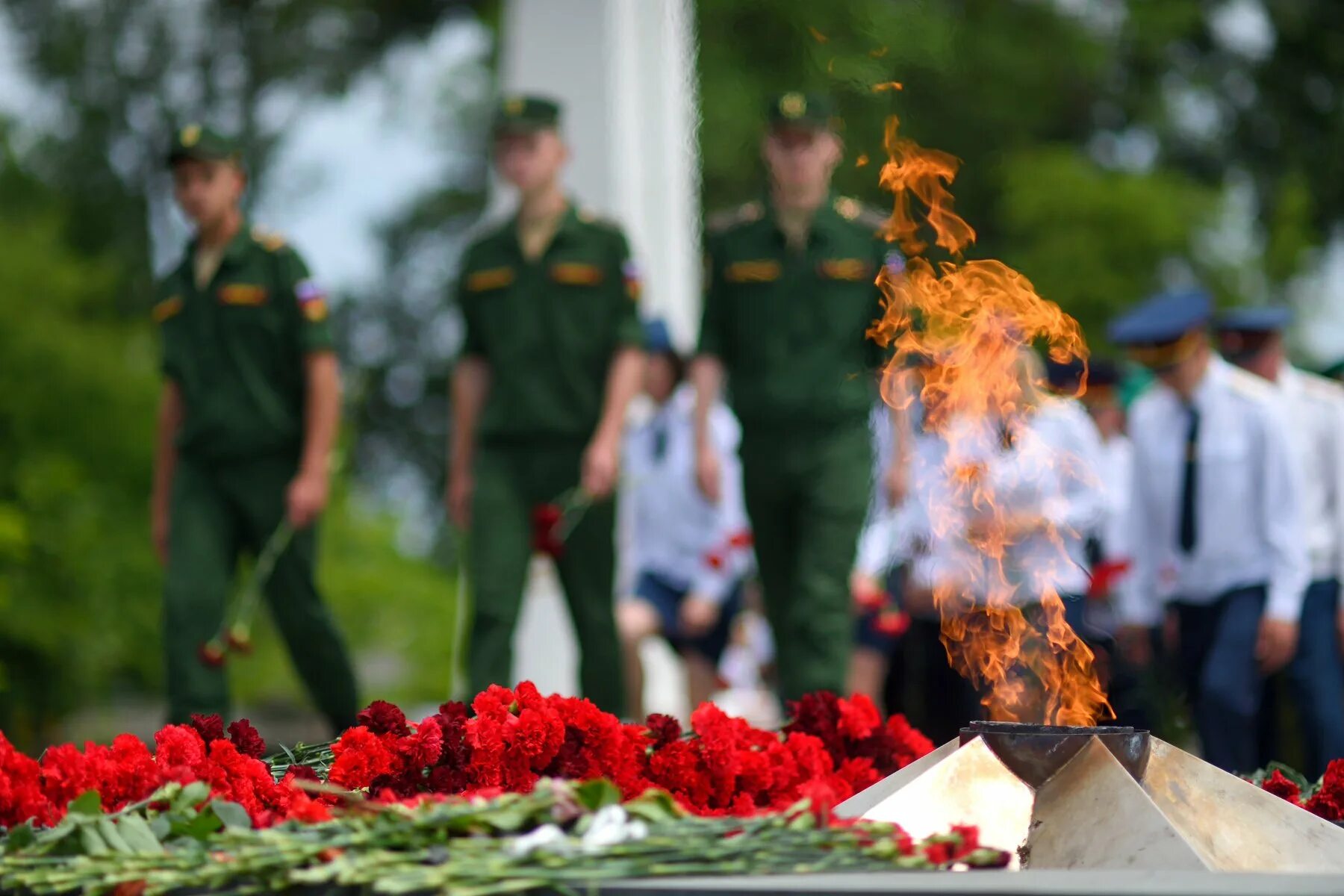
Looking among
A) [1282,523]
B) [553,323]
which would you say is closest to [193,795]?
[553,323]

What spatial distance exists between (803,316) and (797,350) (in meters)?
0.14

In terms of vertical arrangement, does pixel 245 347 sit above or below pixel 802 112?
below

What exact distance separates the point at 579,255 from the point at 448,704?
4.10 m

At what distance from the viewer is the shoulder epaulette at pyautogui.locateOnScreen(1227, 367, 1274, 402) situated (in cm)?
796

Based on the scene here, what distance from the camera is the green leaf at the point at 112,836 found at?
10.5 feet

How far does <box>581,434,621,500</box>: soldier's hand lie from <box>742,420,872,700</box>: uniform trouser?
0.51 m

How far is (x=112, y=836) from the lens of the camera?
127 inches

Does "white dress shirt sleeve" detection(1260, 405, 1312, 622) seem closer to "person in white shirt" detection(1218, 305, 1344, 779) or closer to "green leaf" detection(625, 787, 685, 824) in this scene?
"person in white shirt" detection(1218, 305, 1344, 779)

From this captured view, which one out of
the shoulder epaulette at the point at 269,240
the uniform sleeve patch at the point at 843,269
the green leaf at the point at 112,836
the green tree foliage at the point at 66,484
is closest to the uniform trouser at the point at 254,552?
the shoulder epaulette at the point at 269,240

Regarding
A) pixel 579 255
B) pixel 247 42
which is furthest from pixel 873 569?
pixel 247 42

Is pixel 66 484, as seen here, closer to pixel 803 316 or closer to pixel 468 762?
pixel 803 316

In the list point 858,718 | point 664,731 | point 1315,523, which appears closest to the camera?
point 664,731

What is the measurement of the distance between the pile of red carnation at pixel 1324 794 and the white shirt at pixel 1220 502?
11.5 feet

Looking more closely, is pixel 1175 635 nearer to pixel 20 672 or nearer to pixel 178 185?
pixel 178 185
